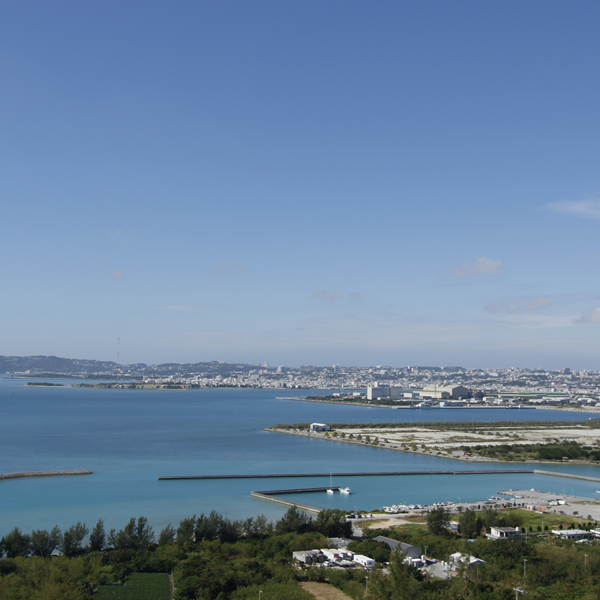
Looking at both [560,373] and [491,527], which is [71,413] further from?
[560,373]

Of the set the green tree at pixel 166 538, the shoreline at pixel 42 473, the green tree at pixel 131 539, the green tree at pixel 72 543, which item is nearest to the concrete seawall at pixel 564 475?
the green tree at pixel 166 538

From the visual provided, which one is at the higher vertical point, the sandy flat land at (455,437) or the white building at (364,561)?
the white building at (364,561)

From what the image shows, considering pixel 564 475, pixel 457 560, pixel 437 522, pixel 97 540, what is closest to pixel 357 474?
pixel 564 475

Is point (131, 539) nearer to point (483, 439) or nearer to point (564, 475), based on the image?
point (564, 475)

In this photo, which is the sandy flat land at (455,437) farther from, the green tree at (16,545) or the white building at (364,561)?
the green tree at (16,545)

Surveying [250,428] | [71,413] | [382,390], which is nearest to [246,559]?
[250,428]

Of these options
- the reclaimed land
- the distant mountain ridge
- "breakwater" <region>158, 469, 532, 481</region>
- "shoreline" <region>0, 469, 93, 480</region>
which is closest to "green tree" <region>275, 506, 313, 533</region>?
"breakwater" <region>158, 469, 532, 481</region>
